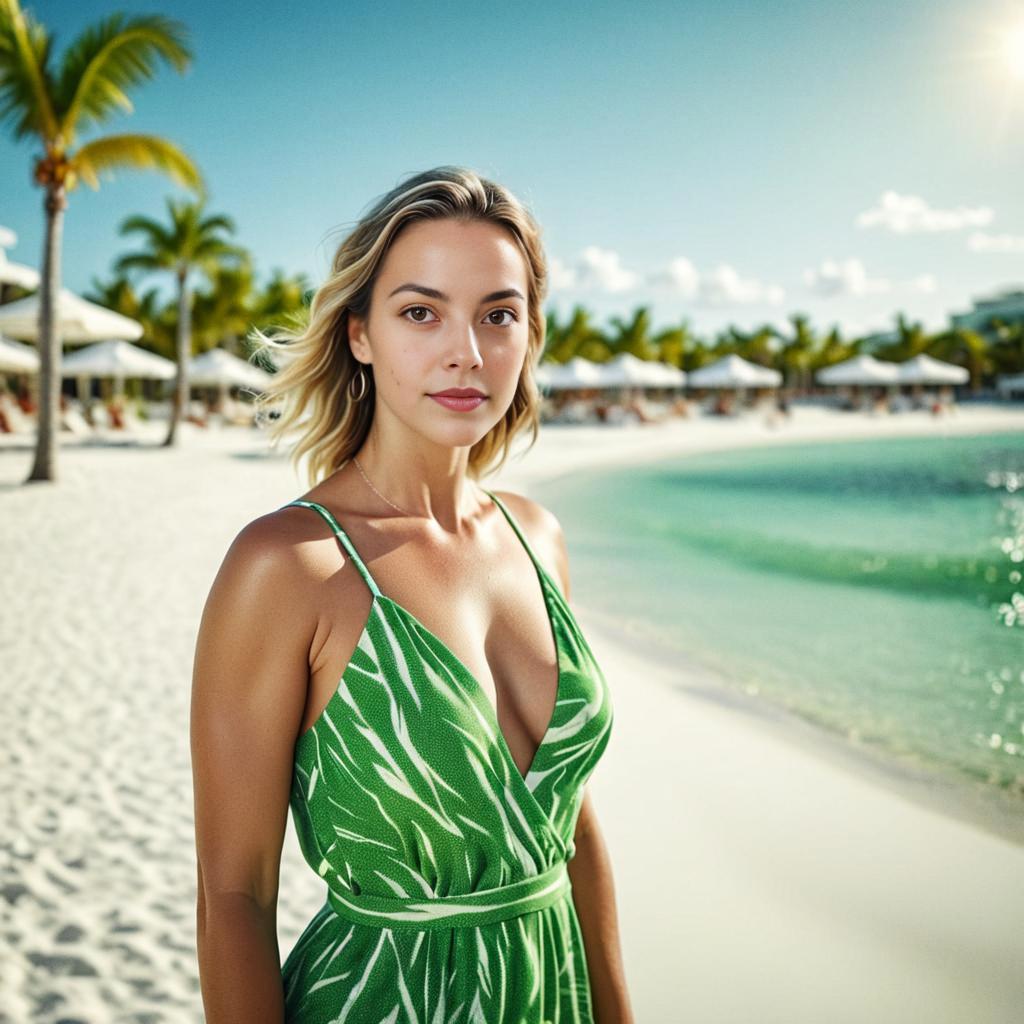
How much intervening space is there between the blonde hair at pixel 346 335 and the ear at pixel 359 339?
16 mm

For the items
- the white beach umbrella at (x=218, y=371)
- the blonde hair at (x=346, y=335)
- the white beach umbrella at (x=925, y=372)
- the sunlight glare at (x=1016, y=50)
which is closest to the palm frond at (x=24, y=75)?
the blonde hair at (x=346, y=335)

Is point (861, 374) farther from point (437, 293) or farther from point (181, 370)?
point (437, 293)

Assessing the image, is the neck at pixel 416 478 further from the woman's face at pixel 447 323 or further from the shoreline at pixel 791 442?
the shoreline at pixel 791 442

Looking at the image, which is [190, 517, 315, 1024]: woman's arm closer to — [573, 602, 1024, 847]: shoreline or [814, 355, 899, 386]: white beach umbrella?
[573, 602, 1024, 847]: shoreline

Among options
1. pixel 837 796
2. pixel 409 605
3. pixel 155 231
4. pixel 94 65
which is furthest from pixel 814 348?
Answer: pixel 409 605

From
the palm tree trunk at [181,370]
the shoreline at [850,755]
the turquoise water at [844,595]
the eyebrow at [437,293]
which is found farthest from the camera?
the palm tree trunk at [181,370]

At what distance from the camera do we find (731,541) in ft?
51.2

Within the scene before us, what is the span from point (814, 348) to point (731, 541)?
53.7 m

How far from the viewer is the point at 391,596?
1.29 m

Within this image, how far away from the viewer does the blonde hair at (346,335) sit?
1360 mm

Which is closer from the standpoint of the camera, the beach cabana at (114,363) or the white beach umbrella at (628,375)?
the beach cabana at (114,363)

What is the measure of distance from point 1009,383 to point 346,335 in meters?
69.2

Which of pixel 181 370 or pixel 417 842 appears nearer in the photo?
pixel 417 842

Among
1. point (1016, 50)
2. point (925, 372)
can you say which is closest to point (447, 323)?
point (1016, 50)
